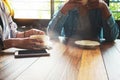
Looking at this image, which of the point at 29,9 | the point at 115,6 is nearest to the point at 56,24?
the point at 115,6

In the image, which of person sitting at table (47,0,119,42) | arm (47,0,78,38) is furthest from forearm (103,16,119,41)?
arm (47,0,78,38)

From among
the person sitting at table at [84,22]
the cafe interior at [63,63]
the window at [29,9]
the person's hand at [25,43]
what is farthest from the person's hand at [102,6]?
the window at [29,9]

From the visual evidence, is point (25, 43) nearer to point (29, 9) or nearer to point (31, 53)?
point (31, 53)

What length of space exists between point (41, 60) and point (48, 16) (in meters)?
2.24

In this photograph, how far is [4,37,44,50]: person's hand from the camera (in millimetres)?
1440

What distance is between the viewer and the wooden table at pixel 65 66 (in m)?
0.95

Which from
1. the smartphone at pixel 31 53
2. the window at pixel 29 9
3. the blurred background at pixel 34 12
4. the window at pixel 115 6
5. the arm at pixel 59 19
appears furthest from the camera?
the window at pixel 29 9

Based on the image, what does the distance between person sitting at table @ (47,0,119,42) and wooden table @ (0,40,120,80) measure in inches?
23.2

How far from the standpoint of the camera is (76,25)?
2213 millimetres

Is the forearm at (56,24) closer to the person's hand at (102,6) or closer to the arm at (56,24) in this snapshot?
the arm at (56,24)

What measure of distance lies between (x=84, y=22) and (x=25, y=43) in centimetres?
96

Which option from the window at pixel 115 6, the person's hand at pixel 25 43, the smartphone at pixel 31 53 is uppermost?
the window at pixel 115 6

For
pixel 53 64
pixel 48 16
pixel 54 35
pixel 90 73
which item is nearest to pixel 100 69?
pixel 90 73

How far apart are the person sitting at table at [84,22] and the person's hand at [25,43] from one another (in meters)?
0.53
